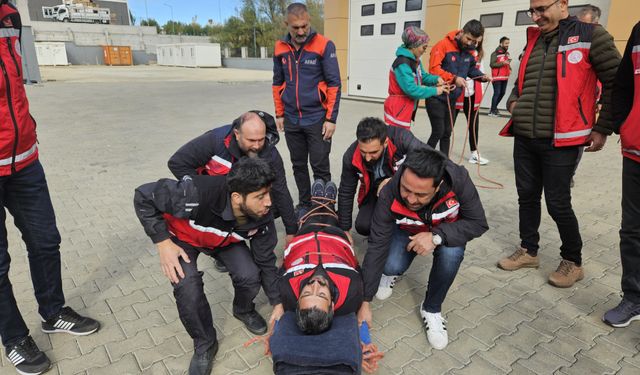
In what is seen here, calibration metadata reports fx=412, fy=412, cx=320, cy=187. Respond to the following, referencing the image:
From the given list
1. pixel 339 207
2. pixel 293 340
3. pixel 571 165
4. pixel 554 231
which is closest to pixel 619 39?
pixel 554 231

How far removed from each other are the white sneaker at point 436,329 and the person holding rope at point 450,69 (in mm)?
3100

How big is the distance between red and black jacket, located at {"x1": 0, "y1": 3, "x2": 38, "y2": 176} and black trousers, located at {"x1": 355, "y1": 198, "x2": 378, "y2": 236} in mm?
2320

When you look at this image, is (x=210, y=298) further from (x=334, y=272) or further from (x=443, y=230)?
(x=443, y=230)

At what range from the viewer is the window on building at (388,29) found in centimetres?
1170

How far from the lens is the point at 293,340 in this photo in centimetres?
194

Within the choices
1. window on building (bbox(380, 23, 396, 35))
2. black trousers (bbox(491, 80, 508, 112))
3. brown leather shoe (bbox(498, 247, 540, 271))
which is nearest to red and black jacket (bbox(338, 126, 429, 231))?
brown leather shoe (bbox(498, 247, 540, 271))

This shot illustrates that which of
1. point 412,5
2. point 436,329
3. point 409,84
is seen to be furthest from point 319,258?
point 412,5

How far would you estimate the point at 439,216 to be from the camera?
8.07ft

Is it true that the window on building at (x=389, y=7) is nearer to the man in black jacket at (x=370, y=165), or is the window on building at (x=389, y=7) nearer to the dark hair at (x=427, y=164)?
the man in black jacket at (x=370, y=165)

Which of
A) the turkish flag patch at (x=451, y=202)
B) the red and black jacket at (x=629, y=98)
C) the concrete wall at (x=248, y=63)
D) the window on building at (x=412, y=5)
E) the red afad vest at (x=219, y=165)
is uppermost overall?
the window on building at (x=412, y=5)

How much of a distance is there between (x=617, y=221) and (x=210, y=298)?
4015 mm

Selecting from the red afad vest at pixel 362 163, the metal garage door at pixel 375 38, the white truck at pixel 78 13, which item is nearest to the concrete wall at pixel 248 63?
the white truck at pixel 78 13

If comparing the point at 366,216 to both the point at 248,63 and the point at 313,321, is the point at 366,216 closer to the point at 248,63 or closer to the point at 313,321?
the point at 313,321

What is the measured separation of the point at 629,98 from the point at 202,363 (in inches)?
115
